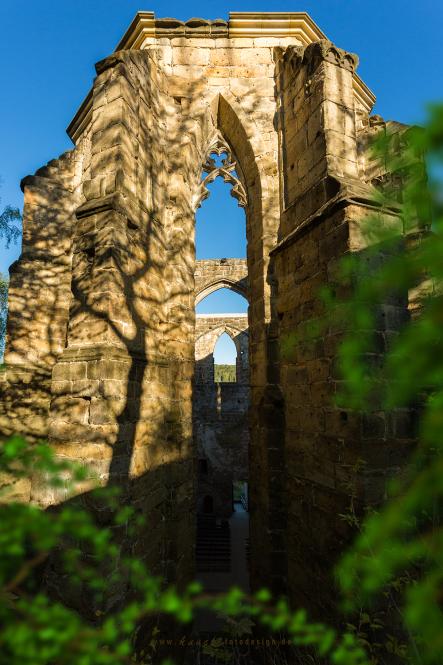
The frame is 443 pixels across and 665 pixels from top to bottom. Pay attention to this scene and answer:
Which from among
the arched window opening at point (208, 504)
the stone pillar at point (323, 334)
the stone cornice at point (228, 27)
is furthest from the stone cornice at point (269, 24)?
the arched window opening at point (208, 504)

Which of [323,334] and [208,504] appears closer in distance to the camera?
[323,334]

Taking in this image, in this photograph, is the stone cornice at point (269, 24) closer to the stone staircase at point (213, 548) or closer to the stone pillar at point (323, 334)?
the stone pillar at point (323, 334)

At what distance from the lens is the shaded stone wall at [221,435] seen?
43.2 feet

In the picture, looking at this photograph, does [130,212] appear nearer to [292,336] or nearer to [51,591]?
[292,336]

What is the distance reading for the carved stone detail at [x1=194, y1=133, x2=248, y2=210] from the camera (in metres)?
5.85

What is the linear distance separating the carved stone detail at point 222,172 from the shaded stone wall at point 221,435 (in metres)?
8.09

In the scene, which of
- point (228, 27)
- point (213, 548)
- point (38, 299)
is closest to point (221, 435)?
point (213, 548)

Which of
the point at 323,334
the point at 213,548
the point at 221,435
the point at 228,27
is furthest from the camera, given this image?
the point at 221,435

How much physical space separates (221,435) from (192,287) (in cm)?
990

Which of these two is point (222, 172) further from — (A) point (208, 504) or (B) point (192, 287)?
(A) point (208, 504)

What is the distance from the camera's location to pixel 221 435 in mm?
13664

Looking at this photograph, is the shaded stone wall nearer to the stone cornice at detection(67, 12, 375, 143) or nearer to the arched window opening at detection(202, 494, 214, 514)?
the arched window opening at detection(202, 494, 214, 514)

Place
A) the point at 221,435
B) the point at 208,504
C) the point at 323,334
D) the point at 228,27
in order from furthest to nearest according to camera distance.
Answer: the point at 221,435
the point at 208,504
the point at 228,27
the point at 323,334

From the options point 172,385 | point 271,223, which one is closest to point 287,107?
point 271,223
